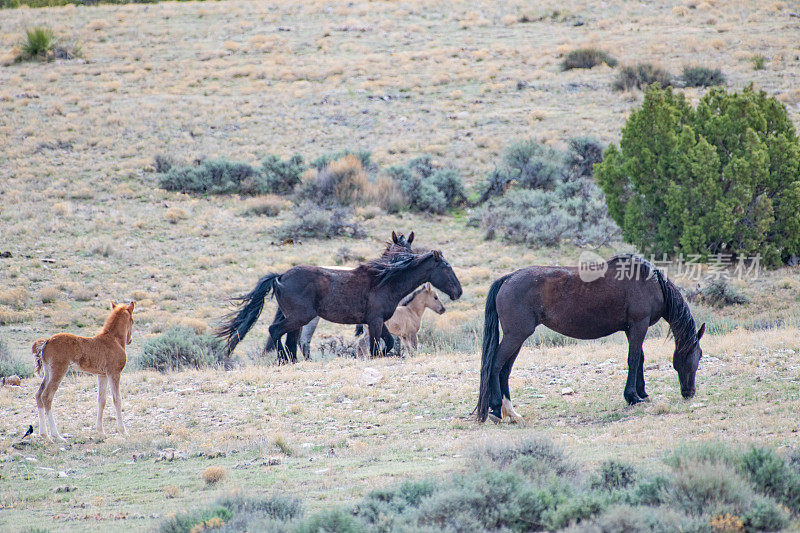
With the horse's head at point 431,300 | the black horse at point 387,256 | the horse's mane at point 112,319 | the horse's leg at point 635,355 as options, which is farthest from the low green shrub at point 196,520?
the horse's head at point 431,300

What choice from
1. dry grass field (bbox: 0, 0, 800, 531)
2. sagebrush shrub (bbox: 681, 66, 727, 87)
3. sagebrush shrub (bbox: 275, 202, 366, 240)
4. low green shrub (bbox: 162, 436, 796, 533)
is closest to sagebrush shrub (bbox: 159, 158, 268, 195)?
dry grass field (bbox: 0, 0, 800, 531)

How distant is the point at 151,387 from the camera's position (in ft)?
39.8

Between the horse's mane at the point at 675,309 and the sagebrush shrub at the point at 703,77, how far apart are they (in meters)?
27.7

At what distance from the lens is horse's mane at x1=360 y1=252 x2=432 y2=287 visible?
13.7 metres

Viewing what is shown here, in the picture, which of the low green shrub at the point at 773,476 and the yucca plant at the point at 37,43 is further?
the yucca plant at the point at 37,43

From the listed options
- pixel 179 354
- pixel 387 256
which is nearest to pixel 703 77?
pixel 387 256

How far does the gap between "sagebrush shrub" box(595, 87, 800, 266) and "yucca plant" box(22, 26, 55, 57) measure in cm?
3357

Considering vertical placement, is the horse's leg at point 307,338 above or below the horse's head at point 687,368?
below

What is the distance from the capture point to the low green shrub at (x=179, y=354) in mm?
14422

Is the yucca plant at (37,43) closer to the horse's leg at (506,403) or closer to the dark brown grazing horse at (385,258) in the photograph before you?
the dark brown grazing horse at (385,258)

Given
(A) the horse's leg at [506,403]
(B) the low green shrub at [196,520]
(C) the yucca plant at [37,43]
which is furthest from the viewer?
(C) the yucca plant at [37,43]

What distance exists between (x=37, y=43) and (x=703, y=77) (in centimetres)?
3377

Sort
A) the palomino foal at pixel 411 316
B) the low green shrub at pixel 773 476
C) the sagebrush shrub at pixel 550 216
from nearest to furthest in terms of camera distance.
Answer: the low green shrub at pixel 773 476 → the palomino foal at pixel 411 316 → the sagebrush shrub at pixel 550 216

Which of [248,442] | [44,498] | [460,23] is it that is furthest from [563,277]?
[460,23]
